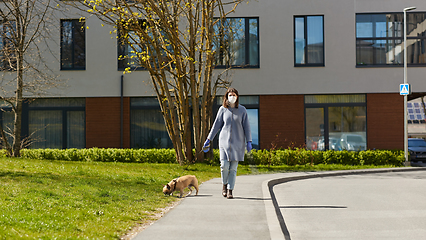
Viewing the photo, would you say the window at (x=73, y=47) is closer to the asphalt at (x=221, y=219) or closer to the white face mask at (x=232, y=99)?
the asphalt at (x=221, y=219)

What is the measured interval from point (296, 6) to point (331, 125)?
587 centimetres

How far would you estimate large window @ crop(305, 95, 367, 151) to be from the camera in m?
21.9

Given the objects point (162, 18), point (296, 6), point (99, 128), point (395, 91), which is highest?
point (296, 6)

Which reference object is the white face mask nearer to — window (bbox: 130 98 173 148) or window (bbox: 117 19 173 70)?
window (bbox: 117 19 173 70)

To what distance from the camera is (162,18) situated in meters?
15.0

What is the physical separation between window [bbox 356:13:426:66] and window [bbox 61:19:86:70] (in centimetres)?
1309

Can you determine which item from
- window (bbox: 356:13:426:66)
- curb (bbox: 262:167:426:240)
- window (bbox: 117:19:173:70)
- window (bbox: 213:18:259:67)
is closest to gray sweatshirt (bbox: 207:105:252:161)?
curb (bbox: 262:167:426:240)

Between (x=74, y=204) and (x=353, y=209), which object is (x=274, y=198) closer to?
(x=353, y=209)

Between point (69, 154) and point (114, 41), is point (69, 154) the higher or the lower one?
the lower one

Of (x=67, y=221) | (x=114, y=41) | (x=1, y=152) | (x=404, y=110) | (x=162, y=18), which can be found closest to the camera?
(x=67, y=221)

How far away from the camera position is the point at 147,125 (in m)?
22.3

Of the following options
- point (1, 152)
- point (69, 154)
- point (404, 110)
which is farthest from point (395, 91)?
point (1, 152)

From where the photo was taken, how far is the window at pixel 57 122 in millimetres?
22266

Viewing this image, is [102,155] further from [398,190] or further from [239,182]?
[398,190]
